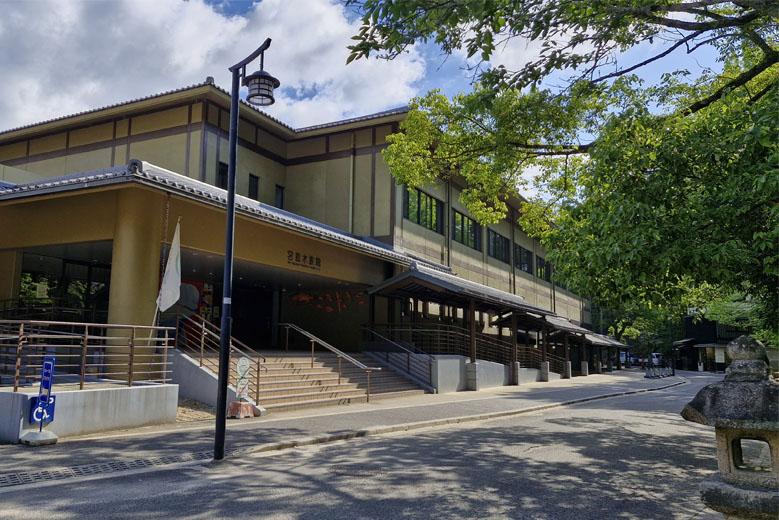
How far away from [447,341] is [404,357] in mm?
2885

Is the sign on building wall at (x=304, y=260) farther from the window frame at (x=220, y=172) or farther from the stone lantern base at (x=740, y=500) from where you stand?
the stone lantern base at (x=740, y=500)

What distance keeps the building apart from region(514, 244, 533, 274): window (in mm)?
9053

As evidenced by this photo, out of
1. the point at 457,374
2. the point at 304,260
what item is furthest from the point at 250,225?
the point at 457,374

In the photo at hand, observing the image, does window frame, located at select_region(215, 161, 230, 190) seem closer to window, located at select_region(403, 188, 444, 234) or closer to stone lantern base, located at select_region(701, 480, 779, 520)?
window, located at select_region(403, 188, 444, 234)

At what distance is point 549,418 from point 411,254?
11336 mm

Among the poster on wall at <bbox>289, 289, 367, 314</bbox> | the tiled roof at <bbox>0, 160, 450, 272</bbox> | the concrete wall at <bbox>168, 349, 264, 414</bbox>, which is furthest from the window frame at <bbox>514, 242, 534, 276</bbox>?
the concrete wall at <bbox>168, 349, 264, 414</bbox>

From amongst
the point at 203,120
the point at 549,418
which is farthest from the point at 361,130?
the point at 549,418

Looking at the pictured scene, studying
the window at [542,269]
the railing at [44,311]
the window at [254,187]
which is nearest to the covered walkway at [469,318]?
the window at [542,269]

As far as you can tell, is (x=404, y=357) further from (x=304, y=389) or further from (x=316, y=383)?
(x=304, y=389)

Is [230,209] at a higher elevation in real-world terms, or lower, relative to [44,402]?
higher

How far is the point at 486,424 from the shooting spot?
546 inches

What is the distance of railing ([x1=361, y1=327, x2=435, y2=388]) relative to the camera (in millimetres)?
21250

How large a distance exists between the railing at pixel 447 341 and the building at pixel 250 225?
1.97 ft

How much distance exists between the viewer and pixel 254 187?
81.0ft
